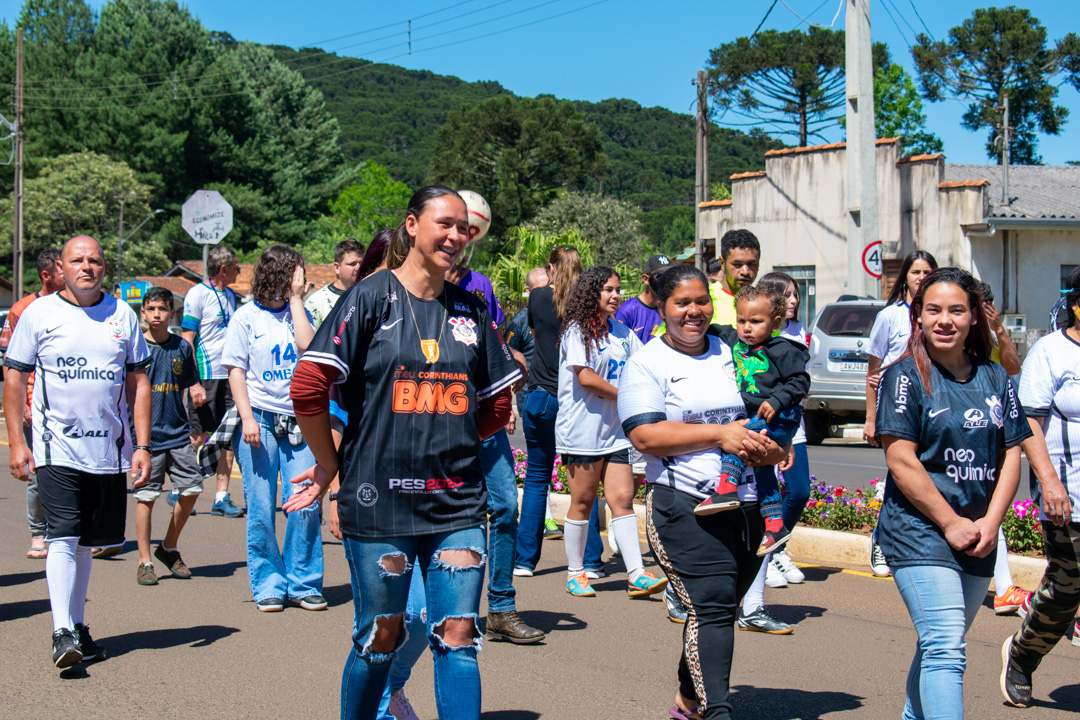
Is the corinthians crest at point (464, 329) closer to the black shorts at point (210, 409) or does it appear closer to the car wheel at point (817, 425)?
the black shorts at point (210, 409)

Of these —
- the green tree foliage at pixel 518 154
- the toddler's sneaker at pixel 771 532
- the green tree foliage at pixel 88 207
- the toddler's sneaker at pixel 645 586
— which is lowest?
the toddler's sneaker at pixel 645 586

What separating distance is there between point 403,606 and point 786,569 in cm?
386

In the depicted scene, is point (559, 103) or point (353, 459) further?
point (559, 103)

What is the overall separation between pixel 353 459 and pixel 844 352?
1261cm

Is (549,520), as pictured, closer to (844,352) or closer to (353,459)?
(353,459)

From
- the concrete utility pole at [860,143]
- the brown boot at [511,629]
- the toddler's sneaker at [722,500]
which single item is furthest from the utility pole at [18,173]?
the toddler's sneaker at [722,500]

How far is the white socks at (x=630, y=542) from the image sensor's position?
6.26 meters

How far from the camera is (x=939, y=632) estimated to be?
11.7ft

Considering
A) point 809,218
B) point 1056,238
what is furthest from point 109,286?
point 1056,238

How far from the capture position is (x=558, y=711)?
4453 millimetres

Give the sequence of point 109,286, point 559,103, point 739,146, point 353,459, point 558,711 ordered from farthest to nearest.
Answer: point 739,146, point 559,103, point 109,286, point 558,711, point 353,459

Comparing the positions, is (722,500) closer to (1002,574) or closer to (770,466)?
(770,466)

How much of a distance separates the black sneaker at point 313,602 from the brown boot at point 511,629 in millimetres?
1112

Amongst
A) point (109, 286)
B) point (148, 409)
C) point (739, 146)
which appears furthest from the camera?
point (739, 146)
